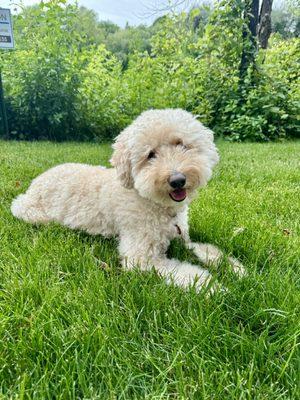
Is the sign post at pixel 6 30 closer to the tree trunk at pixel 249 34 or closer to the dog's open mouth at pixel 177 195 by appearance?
the tree trunk at pixel 249 34

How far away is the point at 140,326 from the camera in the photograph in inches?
60.5

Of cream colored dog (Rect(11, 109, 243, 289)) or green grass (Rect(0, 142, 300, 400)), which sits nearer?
green grass (Rect(0, 142, 300, 400))

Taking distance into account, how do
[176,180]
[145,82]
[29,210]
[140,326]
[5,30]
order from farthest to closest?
[145,82], [5,30], [29,210], [176,180], [140,326]

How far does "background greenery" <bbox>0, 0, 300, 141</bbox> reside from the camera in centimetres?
806

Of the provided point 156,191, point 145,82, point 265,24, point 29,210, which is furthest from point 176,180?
point 265,24

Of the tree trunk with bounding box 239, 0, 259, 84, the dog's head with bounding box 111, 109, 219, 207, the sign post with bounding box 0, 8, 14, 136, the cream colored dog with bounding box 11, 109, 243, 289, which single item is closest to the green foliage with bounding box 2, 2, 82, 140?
the sign post with bounding box 0, 8, 14, 136

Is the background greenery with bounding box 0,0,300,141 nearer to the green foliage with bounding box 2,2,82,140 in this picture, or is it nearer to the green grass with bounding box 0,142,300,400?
the green foliage with bounding box 2,2,82,140

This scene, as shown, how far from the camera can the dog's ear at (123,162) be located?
7.70 ft

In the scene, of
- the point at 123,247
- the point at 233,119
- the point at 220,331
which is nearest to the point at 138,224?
the point at 123,247

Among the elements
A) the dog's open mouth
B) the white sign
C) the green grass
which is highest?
the white sign

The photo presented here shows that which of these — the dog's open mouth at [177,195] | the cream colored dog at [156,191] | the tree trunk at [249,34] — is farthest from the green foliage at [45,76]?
the dog's open mouth at [177,195]

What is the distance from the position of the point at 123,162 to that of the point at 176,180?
1.41 ft

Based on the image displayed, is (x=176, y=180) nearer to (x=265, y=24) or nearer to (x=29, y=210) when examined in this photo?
(x=29, y=210)

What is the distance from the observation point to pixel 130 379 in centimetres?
124
